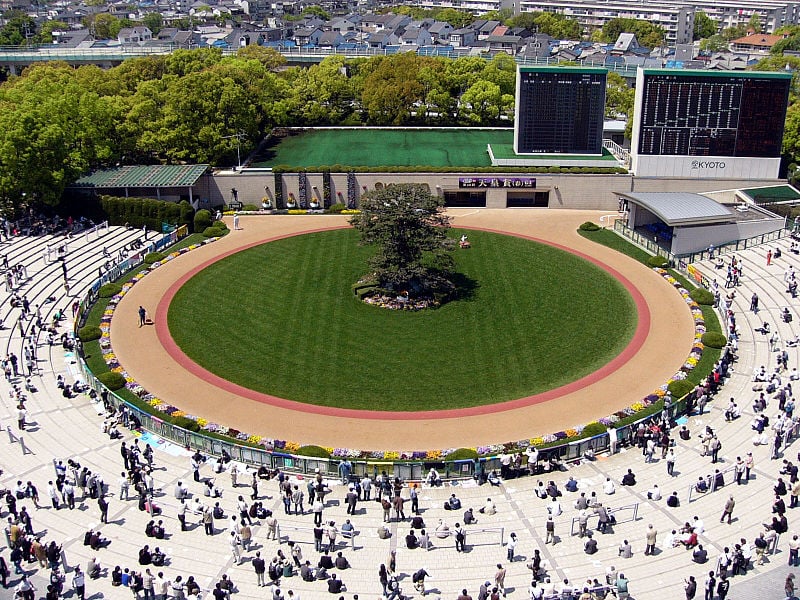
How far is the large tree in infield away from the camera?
61938 mm

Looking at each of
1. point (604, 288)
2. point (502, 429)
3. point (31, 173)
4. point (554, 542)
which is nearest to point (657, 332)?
point (604, 288)

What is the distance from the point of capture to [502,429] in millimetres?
45938

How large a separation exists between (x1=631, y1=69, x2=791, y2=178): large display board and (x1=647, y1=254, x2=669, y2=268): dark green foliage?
57.5 feet

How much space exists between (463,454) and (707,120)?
5510cm

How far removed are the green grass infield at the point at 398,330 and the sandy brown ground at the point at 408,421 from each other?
1793 millimetres

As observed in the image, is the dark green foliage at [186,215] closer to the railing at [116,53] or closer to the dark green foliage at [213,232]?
the dark green foliage at [213,232]

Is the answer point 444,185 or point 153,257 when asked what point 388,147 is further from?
point 153,257

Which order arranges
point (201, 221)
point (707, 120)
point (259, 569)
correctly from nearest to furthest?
point (259, 569) → point (201, 221) → point (707, 120)

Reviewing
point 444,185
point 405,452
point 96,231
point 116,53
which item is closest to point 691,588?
point 405,452

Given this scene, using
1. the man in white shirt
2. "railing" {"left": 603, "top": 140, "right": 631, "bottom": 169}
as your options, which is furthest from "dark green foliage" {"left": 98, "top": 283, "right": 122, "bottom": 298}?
"railing" {"left": 603, "top": 140, "right": 631, "bottom": 169}

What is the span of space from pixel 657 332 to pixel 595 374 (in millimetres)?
8870

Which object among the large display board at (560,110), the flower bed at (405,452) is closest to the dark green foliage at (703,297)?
the flower bed at (405,452)

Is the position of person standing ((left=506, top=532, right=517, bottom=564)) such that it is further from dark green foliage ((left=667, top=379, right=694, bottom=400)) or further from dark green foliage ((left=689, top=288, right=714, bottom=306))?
dark green foliage ((left=689, top=288, right=714, bottom=306))

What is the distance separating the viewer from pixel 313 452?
43.1m
